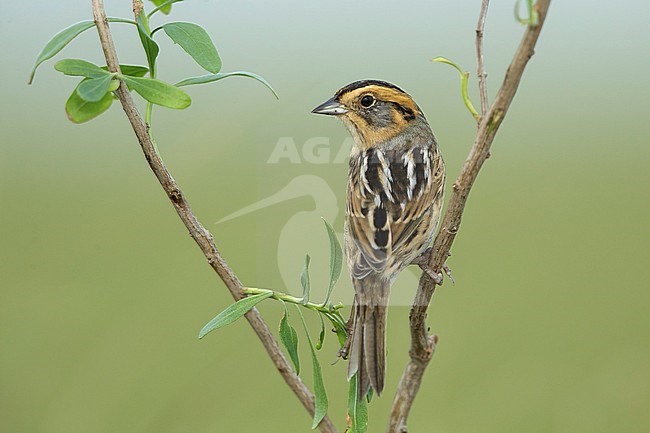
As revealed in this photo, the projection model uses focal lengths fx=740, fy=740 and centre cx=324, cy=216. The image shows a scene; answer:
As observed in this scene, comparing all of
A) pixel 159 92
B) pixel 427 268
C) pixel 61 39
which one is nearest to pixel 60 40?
pixel 61 39

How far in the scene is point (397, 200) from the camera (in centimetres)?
85

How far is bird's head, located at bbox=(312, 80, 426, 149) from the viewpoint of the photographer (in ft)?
2.93

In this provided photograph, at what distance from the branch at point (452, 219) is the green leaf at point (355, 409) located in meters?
0.07

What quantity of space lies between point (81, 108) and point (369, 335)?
369 millimetres

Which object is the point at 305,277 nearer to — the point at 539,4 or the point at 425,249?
Answer: the point at 425,249

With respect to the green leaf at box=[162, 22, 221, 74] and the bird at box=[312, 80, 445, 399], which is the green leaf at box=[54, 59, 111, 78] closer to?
the green leaf at box=[162, 22, 221, 74]

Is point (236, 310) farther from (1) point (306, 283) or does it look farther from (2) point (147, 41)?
(2) point (147, 41)

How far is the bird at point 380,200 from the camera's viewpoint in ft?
2.45

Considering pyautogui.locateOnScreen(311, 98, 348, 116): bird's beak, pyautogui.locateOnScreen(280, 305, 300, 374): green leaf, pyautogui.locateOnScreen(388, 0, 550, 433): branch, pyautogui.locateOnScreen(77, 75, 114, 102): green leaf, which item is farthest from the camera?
pyautogui.locateOnScreen(311, 98, 348, 116): bird's beak

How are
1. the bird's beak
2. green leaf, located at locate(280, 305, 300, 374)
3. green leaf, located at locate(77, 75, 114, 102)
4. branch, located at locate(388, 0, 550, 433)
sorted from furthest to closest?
the bird's beak < green leaf, located at locate(280, 305, 300, 374) < green leaf, located at locate(77, 75, 114, 102) < branch, located at locate(388, 0, 550, 433)

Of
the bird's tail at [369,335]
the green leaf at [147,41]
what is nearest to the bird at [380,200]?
the bird's tail at [369,335]

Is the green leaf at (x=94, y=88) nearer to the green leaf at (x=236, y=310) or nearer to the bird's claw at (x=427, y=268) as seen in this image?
the green leaf at (x=236, y=310)

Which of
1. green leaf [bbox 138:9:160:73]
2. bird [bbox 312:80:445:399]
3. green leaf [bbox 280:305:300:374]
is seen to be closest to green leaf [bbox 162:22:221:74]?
green leaf [bbox 138:9:160:73]

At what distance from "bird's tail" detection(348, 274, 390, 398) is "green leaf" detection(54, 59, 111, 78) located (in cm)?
33
